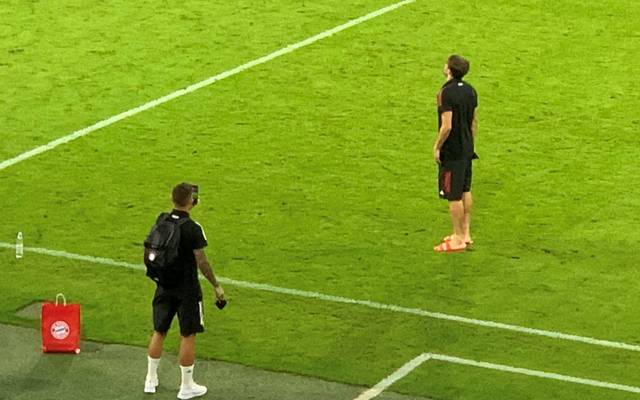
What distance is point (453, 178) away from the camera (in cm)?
1822

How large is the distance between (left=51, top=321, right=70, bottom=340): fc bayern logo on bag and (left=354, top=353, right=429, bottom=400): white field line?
2634mm

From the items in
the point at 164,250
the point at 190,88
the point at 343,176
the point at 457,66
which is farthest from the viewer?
the point at 190,88

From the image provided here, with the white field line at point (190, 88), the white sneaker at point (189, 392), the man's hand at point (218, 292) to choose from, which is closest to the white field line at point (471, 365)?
the white sneaker at point (189, 392)

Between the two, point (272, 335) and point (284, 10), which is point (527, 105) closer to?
point (284, 10)

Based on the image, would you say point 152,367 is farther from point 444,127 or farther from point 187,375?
point 444,127

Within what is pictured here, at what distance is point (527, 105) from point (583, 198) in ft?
11.5

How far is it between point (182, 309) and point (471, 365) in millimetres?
2588

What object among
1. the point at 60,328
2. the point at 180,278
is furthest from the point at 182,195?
the point at 60,328

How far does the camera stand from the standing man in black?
1798 centimetres

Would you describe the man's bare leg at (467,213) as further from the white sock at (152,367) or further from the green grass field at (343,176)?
the white sock at (152,367)

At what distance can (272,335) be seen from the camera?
16.4 metres

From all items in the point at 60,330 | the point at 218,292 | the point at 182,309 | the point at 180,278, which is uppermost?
the point at 180,278

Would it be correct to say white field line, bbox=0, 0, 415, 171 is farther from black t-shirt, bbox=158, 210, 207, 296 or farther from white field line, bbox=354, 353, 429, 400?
white field line, bbox=354, 353, 429, 400

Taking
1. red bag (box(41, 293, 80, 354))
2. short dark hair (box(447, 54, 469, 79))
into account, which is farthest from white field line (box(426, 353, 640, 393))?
short dark hair (box(447, 54, 469, 79))
